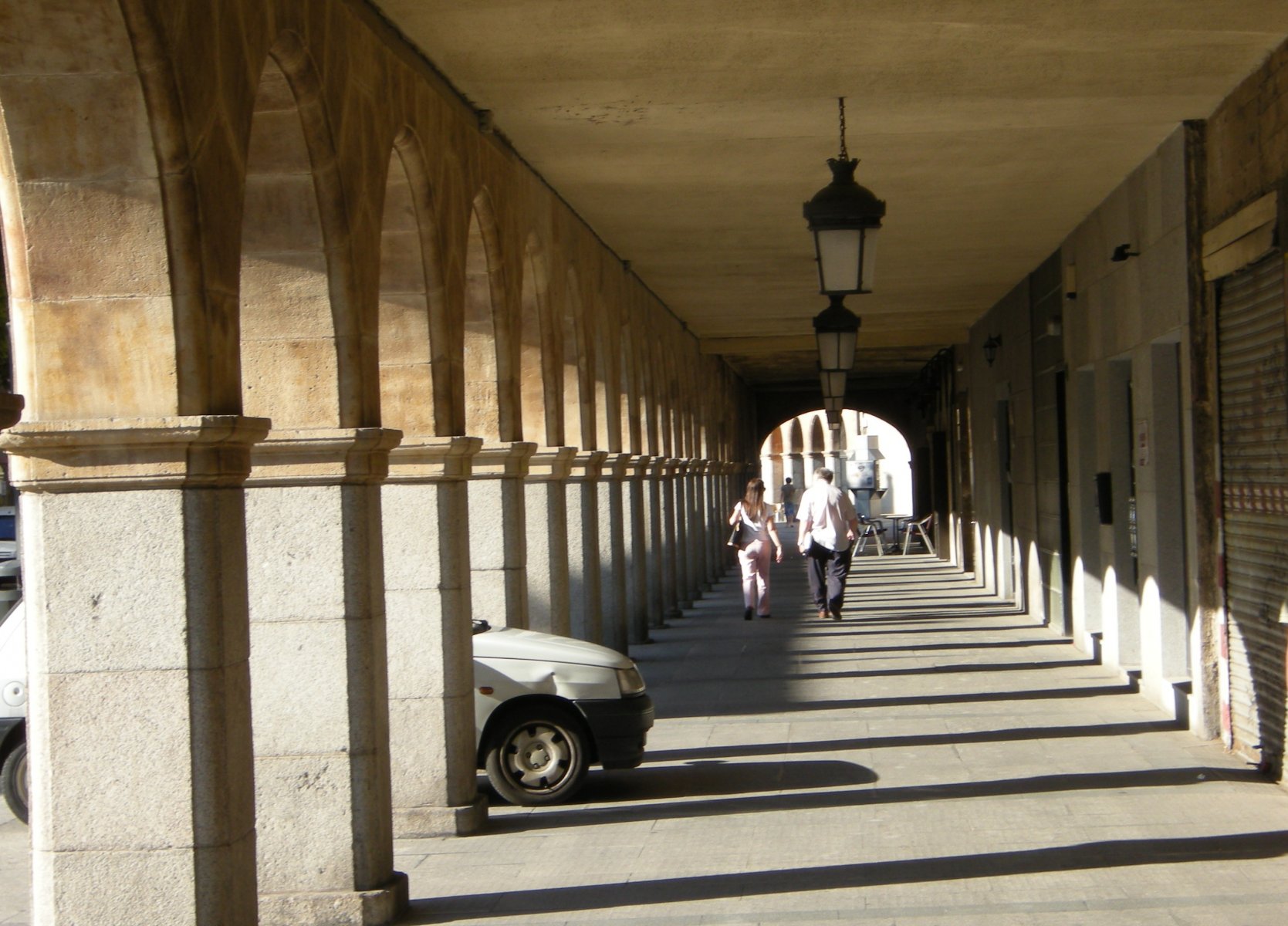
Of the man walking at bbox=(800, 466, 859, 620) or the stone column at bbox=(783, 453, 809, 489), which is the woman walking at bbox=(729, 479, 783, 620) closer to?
the man walking at bbox=(800, 466, 859, 620)

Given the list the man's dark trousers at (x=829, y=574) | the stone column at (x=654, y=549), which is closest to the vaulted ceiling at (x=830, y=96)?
the man's dark trousers at (x=829, y=574)

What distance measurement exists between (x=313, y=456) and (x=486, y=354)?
357 cm

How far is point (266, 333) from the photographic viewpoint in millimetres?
6570

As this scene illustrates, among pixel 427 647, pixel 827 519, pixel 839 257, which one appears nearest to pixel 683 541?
pixel 827 519

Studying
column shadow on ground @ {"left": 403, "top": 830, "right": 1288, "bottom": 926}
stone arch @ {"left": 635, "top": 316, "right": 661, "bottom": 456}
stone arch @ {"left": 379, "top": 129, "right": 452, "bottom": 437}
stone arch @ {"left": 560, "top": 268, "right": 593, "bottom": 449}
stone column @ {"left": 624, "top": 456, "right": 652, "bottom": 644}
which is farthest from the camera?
stone arch @ {"left": 635, "top": 316, "right": 661, "bottom": 456}

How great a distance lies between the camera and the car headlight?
337 inches

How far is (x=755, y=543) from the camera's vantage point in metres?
18.5

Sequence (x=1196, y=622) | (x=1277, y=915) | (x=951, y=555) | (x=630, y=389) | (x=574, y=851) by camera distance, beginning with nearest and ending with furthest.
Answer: (x=1277, y=915)
(x=574, y=851)
(x=1196, y=622)
(x=630, y=389)
(x=951, y=555)

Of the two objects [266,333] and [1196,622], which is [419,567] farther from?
[1196,622]

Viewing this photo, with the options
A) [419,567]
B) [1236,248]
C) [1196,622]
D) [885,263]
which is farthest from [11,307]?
[885,263]

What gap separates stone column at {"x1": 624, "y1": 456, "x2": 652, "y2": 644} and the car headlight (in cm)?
785

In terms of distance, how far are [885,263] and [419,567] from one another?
9.50 meters

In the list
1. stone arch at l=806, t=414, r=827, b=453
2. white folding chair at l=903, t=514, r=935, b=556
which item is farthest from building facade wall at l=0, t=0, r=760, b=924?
stone arch at l=806, t=414, r=827, b=453

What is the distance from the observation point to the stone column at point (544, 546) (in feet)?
38.6
